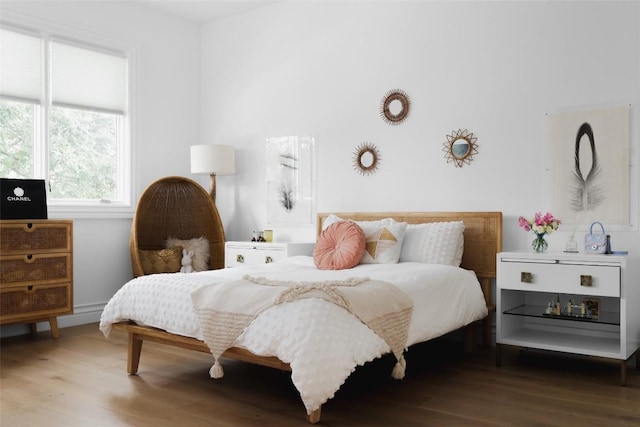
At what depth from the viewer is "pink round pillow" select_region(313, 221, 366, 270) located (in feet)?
12.5

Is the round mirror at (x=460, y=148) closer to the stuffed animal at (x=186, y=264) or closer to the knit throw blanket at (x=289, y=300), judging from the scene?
the knit throw blanket at (x=289, y=300)

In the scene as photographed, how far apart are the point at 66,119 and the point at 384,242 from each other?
113 inches

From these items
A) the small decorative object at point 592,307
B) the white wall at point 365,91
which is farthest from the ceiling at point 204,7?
the small decorative object at point 592,307

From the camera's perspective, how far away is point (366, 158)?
Result: 470cm

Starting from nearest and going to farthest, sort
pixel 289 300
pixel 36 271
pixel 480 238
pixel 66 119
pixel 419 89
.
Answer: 1. pixel 289 300
2. pixel 480 238
3. pixel 36 271
4. pixel 419 89
5. pixel 66 119

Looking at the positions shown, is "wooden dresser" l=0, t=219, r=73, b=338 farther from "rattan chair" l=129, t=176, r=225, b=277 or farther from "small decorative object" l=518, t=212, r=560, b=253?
"small decorative object" l=518, t=212, r=560, b=253

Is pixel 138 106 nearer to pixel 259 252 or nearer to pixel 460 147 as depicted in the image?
pixel 259 252

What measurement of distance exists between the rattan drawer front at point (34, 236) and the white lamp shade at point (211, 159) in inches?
51.3

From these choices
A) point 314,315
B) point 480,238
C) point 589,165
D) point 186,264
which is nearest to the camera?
point 314,315

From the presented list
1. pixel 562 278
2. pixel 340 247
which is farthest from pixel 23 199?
pixel 562 278

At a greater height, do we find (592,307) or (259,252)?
(259,252)

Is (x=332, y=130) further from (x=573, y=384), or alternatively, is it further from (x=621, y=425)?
(x=621, y=425)

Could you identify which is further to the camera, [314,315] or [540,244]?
[540,244]

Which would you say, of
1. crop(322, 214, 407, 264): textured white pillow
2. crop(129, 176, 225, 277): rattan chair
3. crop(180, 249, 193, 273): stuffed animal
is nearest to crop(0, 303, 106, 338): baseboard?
crop(129, 176, 225, 277): rattan chair
